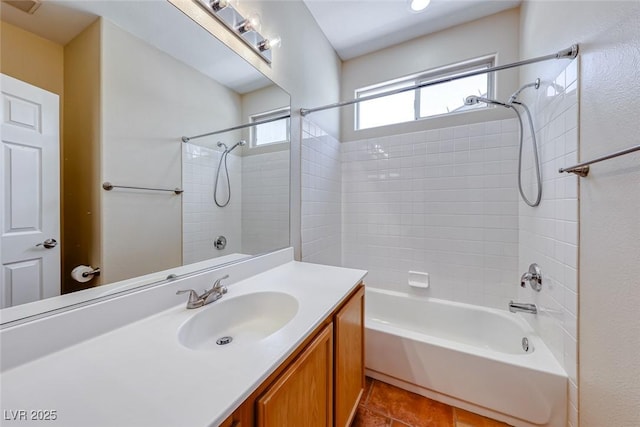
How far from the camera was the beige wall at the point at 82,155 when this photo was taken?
2.25ft

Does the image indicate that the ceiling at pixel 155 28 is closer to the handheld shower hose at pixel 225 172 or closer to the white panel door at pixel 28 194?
the white panel door at pixel 28 194

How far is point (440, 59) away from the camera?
2.07 m

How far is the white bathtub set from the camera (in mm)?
1200

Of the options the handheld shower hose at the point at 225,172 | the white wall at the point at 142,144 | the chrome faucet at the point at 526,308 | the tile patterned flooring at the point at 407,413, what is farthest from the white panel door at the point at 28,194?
the chrome faucet at the point at 526,308

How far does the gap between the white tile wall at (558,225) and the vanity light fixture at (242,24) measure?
63.0 inches

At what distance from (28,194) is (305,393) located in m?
0.98

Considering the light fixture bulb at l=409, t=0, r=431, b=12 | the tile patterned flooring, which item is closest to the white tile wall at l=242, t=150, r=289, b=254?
the tile patterned flooring

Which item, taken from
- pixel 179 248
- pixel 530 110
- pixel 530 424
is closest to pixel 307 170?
pixel 179 248

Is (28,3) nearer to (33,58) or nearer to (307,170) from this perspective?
(33,58)

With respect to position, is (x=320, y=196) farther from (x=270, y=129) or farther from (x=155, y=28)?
(x=155, y=28)

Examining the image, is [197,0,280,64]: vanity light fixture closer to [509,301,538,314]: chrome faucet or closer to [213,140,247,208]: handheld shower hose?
[213,140,247,208]: handheld shower hose

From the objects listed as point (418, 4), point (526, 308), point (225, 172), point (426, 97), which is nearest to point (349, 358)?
point (225, 172)

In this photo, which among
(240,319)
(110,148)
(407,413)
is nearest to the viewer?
(110,148)

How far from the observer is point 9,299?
1.96 feet
